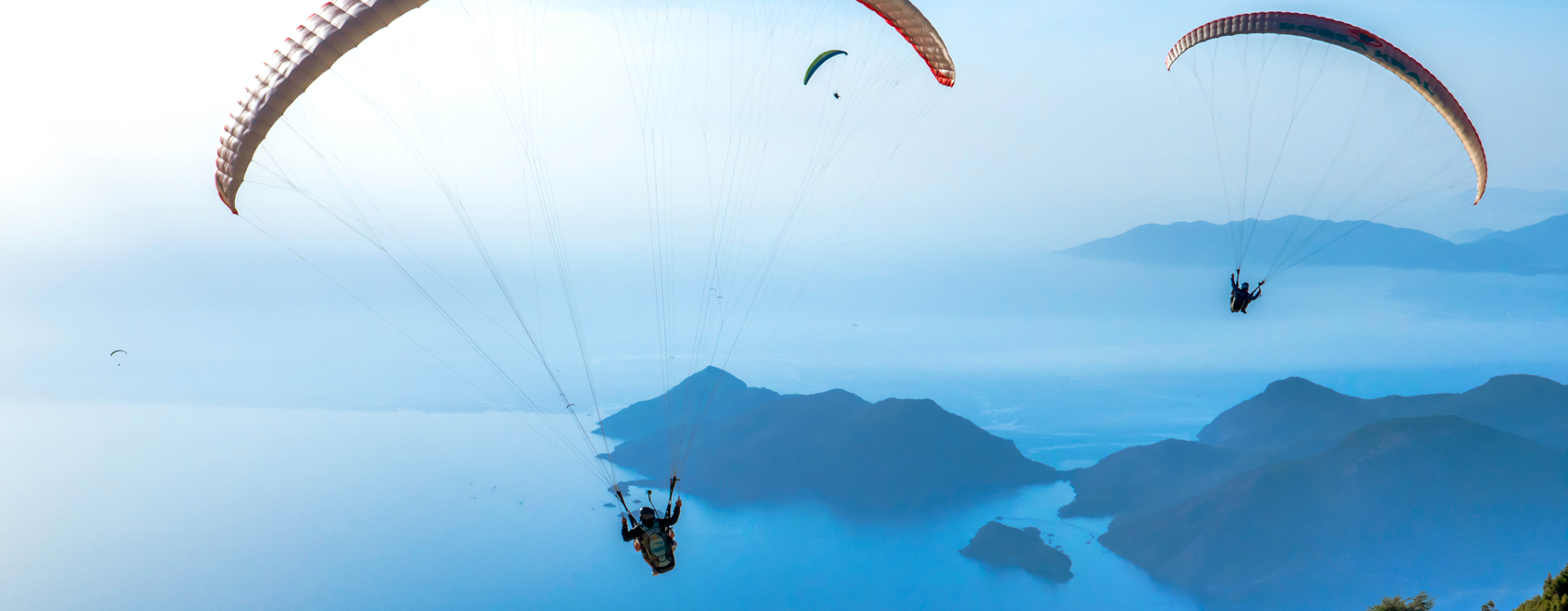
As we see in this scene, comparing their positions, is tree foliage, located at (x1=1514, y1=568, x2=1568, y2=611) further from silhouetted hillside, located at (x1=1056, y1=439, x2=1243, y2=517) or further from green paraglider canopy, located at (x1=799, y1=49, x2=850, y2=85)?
silhouetted hillside, located at (x1=1056, y1=439, x2=1243, y2=517)

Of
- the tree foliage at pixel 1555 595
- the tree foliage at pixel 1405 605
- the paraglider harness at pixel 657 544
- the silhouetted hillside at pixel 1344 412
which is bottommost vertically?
the tree foliage at pixel 1405 605

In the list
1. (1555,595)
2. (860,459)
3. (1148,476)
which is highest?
(860,459)

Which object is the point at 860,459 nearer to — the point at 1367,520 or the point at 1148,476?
the point at 1148,476

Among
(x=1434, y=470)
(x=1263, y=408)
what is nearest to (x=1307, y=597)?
(x=1434, y=470)

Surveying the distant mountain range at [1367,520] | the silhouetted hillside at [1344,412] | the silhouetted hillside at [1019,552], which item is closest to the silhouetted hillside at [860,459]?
the silhouetted hillside at [1019,552]

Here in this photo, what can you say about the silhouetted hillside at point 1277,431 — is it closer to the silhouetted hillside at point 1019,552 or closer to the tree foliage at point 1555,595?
the silhouetted hillside at point 1019,552

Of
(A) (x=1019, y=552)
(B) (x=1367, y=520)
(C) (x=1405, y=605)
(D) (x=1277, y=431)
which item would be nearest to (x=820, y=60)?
(C) (x=1405, y=605)
